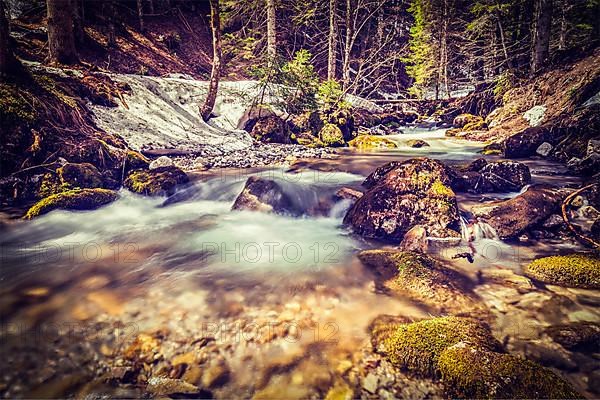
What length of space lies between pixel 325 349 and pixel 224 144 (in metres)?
9.34

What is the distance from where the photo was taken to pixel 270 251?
484cm

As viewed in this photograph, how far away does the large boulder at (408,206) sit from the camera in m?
4.92

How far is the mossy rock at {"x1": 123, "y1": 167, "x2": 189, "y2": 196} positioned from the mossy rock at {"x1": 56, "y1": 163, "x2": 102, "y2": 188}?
23.3 inches

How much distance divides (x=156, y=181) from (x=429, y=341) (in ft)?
21.6

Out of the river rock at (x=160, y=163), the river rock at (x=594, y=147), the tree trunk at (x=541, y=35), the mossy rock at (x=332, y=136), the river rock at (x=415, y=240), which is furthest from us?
the tree trunk at (x=541, y=35)

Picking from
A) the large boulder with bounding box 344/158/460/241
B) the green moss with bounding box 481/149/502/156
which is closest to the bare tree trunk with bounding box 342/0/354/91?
the green moss with bounding box 481/149/502/156

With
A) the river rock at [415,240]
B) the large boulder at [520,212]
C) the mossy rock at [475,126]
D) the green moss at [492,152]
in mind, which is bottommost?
the river rock at [415,240]

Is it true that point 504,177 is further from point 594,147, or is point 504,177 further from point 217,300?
point 217,300

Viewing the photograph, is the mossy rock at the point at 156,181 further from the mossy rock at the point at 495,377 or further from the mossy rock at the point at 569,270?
the mossy rock at the point at 569,270

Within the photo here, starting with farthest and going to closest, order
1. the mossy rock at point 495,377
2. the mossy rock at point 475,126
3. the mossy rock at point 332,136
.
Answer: the mossy rock at point 475,126, the mossy rock at point 332,136, the mossy rock at point 495,377

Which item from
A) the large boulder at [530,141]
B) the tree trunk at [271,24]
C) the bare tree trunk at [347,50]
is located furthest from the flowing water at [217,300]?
the tree trunk at [271,24]

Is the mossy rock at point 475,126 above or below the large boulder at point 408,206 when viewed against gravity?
above

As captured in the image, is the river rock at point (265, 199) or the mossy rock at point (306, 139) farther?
the mossy rock at point (306, 139)

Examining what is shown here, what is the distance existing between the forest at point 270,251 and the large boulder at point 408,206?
32 mm
